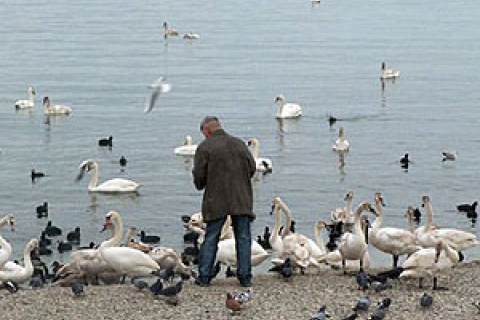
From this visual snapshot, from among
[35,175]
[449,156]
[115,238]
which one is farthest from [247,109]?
[115,238]

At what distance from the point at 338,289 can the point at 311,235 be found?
7.10 metres

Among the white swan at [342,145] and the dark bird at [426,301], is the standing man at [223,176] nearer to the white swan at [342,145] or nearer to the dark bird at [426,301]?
the dark bird at [426,301]

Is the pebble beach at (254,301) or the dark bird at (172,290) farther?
the dark bird at (172,290)

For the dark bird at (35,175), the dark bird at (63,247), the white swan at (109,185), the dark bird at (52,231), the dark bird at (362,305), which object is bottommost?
the dark bird at (63,247)

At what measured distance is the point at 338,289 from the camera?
14312mm

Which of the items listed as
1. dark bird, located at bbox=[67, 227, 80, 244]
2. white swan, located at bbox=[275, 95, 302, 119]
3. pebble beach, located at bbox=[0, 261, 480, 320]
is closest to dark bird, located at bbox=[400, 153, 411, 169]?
white swan, located at bbox=[275, 95, 302, 119]

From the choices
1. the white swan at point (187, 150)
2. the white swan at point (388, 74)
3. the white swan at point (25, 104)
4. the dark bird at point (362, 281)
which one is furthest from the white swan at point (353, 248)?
the white swan at point (388, 74)

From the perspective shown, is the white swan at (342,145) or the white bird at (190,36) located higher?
the white bird at (190,36)

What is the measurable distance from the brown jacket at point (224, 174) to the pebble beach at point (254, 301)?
1069 mm

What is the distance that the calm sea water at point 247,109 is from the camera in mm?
24938

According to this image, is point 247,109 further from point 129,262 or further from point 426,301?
point 426,301

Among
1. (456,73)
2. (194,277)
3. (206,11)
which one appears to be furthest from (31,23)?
(194,277)

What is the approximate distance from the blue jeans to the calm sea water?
4.90 metres

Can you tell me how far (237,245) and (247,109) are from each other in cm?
2390
